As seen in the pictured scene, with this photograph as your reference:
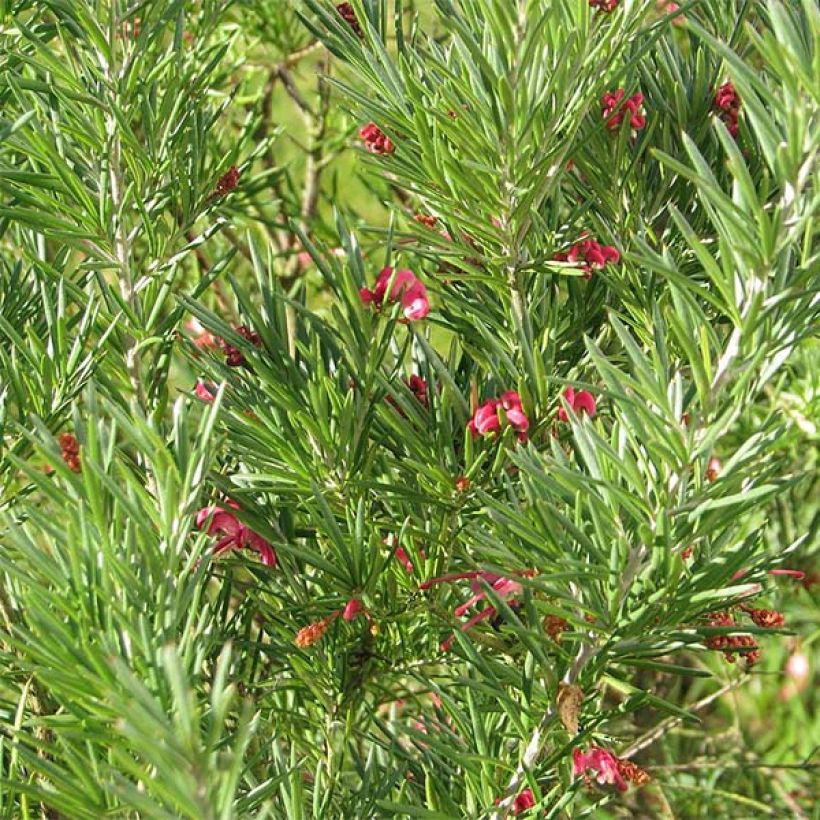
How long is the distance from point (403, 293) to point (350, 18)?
0.23m

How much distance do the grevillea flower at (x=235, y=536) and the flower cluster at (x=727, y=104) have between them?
17.6 inches

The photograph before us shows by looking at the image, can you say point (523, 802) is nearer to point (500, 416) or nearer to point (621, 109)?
point (500, 416)

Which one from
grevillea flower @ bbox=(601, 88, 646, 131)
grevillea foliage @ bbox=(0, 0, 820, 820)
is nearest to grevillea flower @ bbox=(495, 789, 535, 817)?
grevillea foliage @ bbox=(0, 0, 820, 820)

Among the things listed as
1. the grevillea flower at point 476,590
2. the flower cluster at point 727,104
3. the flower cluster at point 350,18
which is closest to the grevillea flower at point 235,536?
the grevillea flower at point 476,590

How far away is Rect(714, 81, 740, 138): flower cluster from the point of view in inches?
31.6

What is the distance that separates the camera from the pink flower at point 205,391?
72cm

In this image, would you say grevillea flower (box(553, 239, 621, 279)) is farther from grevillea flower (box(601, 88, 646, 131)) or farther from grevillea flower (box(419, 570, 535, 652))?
grevillea flower (box(419, 570, 535, 652))

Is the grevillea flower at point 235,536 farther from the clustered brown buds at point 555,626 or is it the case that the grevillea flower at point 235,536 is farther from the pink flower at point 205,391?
the clustered brown buds at point 555,626

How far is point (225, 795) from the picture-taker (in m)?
0.42

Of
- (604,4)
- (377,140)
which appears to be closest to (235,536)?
(377,140)

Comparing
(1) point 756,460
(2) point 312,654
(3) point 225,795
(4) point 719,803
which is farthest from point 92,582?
(4) point 719,803

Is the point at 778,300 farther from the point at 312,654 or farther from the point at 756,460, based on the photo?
the point at 312,654

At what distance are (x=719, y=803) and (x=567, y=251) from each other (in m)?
1.00

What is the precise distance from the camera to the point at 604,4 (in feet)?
2.31
